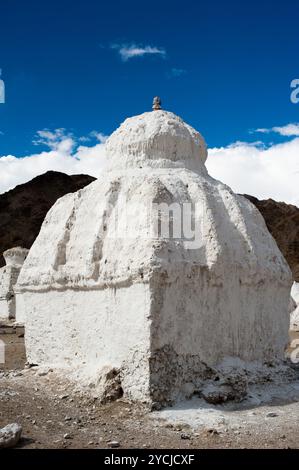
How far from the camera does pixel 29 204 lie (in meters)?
43.5

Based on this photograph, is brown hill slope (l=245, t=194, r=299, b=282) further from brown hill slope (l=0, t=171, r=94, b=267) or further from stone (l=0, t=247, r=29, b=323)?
stone (l=0, t=247, r=29, b=323)

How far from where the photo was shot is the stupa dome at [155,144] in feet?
27.8

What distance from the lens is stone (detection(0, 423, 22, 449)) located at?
5066mm

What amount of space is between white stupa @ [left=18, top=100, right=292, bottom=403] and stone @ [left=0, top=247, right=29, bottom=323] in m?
14.8

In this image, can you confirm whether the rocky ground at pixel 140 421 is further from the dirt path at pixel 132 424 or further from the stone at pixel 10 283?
the stone at pixel 10 283

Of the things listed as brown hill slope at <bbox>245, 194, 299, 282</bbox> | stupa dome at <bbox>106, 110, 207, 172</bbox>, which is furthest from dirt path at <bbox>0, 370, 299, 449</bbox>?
brown hill slope at <bbox>245, 194, 299, 282</bbox>

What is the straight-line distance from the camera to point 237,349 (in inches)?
295

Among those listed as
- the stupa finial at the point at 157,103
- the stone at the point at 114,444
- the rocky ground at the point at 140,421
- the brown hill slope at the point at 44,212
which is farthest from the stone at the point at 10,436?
the brown hill slope at the point at 44,212

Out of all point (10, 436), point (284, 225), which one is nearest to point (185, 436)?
point (10, 436)

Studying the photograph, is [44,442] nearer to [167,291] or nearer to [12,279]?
[167,291]

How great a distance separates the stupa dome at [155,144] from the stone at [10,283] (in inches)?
621

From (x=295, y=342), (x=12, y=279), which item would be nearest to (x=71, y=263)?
(x=295, y=342)

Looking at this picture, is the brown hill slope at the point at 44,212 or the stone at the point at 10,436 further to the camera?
the brown hill slope at the point at 44,212

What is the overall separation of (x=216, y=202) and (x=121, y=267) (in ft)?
6.83
